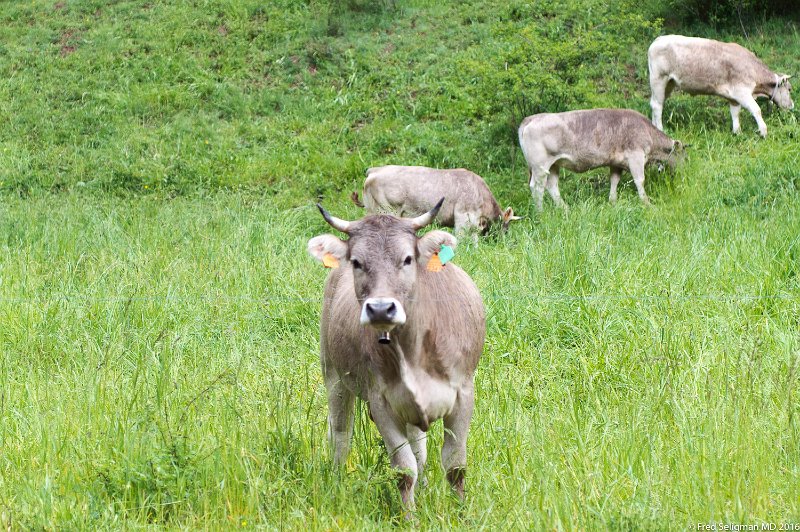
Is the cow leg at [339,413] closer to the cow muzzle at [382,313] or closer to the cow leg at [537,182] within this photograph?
the cow muzzle at [382,313]

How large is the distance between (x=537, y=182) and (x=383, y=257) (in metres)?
9.17

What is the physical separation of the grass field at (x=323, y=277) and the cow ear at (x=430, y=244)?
1112 mm

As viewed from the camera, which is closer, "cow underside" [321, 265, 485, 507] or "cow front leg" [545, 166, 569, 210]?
"cow underside" [321, 265, 485, 507]

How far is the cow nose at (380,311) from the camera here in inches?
189

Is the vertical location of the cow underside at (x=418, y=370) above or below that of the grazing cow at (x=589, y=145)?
above

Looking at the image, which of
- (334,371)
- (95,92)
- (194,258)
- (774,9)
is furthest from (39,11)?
(334,371)

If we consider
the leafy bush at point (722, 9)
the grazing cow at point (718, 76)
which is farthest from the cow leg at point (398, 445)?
the leafy bush at point (722, 9)

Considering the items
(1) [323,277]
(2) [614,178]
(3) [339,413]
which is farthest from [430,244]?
(2) [614,178]

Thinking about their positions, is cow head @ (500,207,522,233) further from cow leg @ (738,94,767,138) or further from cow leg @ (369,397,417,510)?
cow leg @ (369,397,417,510)

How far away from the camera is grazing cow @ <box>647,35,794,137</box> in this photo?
49.3 ft

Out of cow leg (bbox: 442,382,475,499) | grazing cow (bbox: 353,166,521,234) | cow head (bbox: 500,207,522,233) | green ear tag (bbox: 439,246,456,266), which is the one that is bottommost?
cow head (bbox: 500,207,522,233)

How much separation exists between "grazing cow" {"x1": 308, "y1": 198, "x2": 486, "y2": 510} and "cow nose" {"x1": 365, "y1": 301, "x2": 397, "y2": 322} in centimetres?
15

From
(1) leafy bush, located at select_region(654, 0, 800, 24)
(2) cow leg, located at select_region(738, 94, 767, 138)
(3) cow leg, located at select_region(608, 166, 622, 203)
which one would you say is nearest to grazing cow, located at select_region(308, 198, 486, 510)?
(3) cow leg, located at select_region(608, 166, 622, 203)

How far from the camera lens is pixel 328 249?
5.51 m
